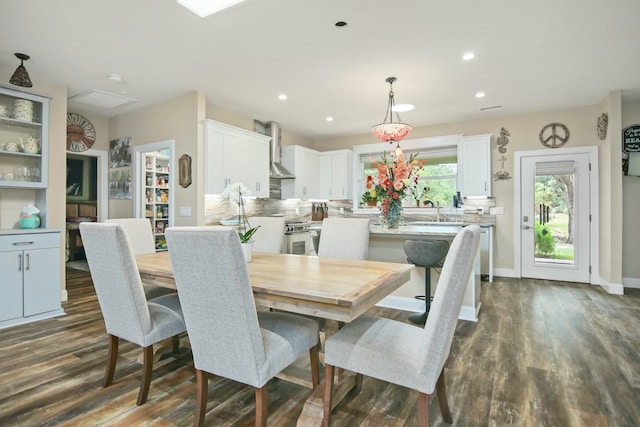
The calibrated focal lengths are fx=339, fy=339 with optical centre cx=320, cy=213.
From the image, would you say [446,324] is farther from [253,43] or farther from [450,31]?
[253,43]

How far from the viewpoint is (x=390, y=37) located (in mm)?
2947

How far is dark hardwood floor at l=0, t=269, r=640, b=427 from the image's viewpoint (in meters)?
1.78

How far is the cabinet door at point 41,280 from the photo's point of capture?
3.30 meters

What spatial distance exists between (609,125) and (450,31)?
10.3 ft

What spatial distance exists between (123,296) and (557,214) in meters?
5.75

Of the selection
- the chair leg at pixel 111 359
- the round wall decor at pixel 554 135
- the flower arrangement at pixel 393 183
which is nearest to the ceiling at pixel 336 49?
the round wall decor at pixel 554 135

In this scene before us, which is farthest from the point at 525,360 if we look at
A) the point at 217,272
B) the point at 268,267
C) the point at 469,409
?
the point at 217,272

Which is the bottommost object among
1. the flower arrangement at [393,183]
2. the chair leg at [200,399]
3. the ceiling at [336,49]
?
the chair leg at [200,399]

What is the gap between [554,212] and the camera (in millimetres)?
5164

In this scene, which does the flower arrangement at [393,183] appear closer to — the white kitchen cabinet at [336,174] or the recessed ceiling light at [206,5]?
the recessed ceiling light at [206,5]

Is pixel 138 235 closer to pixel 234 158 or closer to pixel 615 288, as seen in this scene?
pixel 234 158

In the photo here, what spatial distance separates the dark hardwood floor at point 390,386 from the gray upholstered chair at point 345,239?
95cm

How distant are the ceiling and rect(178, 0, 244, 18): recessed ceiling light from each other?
3.1 inches

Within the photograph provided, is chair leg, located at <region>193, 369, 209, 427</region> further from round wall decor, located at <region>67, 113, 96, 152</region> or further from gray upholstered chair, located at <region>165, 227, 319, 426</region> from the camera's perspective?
round wall decor, located at <region>67, 113, 96, 152</region>
